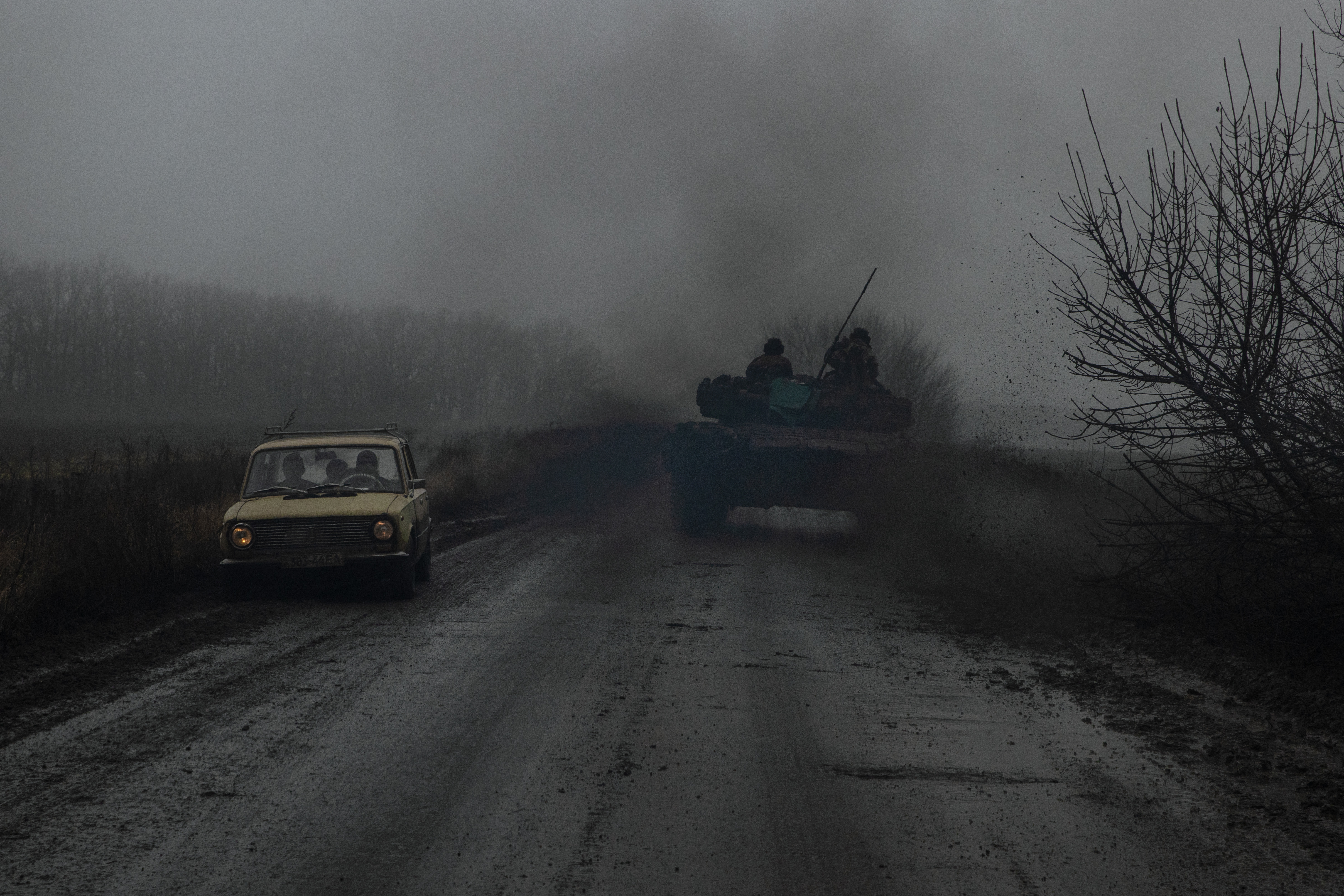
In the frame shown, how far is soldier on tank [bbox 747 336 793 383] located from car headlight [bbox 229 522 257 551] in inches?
378

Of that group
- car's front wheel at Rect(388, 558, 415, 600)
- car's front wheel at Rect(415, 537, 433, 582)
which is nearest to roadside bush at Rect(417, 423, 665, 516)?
car's front wheel at Rect(415, 537, 433, 582)

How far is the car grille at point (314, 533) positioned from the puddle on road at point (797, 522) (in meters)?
7.96

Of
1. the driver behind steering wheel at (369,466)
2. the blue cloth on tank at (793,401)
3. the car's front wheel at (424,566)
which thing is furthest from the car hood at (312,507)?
the blue cloth on tank at (793,401)

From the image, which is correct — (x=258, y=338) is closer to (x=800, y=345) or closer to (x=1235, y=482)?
(x=800, y=345)

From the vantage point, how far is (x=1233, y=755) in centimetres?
512

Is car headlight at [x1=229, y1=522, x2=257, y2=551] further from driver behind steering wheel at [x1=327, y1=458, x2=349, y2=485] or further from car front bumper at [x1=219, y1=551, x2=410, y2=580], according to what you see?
driver behind steering wheel at [x1=327, y1=458, x2=349, y2=485]

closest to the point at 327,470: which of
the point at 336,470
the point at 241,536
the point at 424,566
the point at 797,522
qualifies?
the point at 336,470

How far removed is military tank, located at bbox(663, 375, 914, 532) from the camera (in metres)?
14.5

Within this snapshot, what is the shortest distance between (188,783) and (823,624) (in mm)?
5137

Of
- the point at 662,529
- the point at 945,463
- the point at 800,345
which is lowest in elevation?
the point at 662,529

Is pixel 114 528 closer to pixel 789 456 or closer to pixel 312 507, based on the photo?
pixel 312 507

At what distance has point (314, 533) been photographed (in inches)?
366

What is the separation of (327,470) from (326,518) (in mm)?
1326

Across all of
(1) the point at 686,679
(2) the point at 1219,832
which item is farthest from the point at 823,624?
(2) the point at 1219,832
